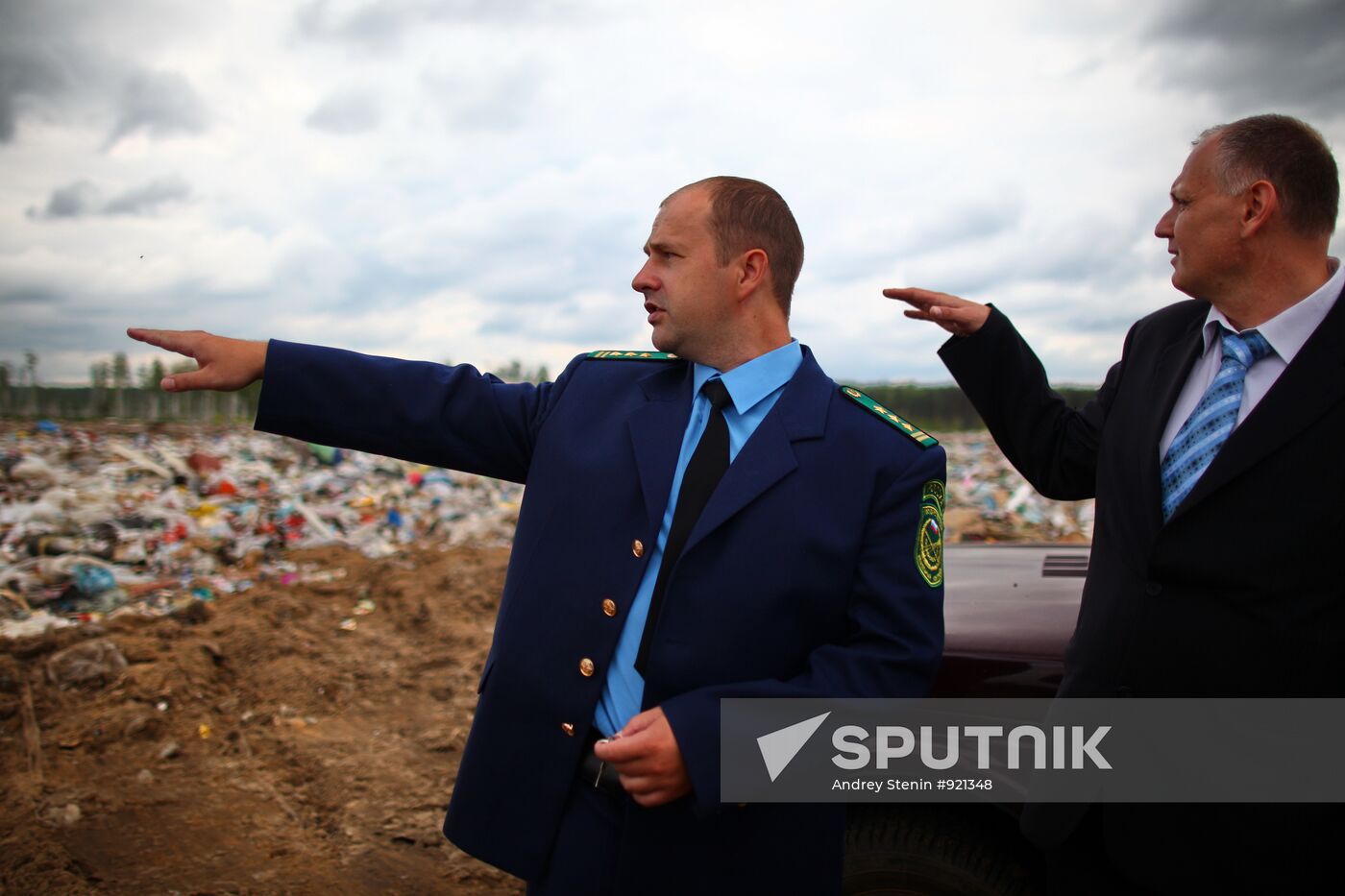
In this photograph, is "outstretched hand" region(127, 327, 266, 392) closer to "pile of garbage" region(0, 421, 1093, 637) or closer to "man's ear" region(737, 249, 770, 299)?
"man's ear" region(737, 249, 770, 299)

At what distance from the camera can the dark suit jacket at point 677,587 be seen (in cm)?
172

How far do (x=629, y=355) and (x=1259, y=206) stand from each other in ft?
4.52

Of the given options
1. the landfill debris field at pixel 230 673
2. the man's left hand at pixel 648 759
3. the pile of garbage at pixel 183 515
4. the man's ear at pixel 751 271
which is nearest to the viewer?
the man's left hand at pixel 648 759

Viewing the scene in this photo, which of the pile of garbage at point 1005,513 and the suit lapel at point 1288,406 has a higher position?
the suit lapel at point 1288,406

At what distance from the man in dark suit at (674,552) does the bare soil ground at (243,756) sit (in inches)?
79.1

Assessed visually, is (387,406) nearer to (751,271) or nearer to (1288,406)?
(751,271)

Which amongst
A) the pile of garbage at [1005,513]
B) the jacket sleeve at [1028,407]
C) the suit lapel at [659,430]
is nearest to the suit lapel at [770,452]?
the suit lapel at [659,430]

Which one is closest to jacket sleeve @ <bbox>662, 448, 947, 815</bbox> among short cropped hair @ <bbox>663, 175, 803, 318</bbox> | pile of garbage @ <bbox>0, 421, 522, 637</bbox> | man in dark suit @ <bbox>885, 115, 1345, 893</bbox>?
man in dark suit @ <bbox>885, 115, 1345, 893</bbox>

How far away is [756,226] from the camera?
2.00 m

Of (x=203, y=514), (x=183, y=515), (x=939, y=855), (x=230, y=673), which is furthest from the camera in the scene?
(x=203, y=514)

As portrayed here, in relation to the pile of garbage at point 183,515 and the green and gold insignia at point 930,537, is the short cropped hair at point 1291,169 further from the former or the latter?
the pile of garbage at point 183,515

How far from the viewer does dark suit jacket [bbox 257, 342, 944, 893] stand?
1718 millimetres

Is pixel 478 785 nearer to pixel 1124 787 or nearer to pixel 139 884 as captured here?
pixel 1124 787

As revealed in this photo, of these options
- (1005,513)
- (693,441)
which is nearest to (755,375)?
(693,441)
